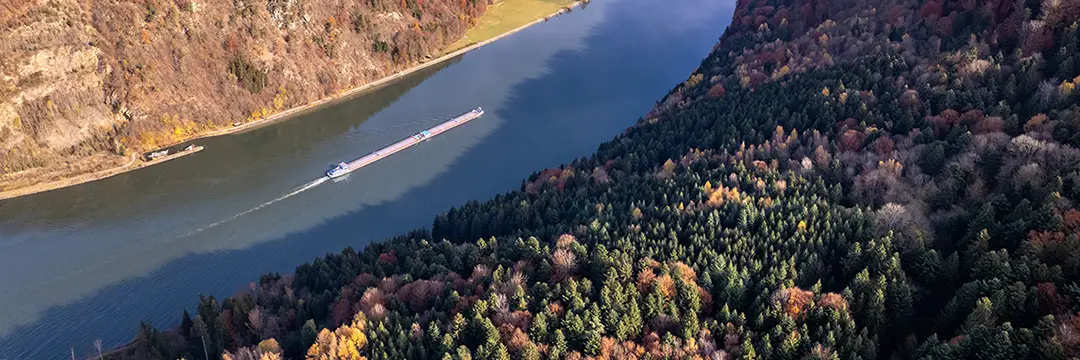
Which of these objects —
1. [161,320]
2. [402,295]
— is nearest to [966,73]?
[402,295]

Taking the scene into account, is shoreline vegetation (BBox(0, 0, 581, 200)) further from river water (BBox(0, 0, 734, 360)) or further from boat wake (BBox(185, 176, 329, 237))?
boat wake (BBox(185, 176, 329, 237))

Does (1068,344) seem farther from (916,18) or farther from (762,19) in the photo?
(762,19)

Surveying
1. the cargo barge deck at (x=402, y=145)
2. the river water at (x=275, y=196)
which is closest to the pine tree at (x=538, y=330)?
the river water at (x=275, y=196)

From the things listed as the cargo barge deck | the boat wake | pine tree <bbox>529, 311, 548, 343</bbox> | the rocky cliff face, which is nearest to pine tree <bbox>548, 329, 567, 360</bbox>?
pine tree <bbox>529, 311, 548, 343</bbox>

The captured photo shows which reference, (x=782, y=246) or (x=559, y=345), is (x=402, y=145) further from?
(x=782, y=246)

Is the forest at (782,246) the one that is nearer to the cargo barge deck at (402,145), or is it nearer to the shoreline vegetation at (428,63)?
the cargo barge deck at (402,145)

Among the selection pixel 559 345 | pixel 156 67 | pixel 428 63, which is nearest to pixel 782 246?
pixel 559 345
